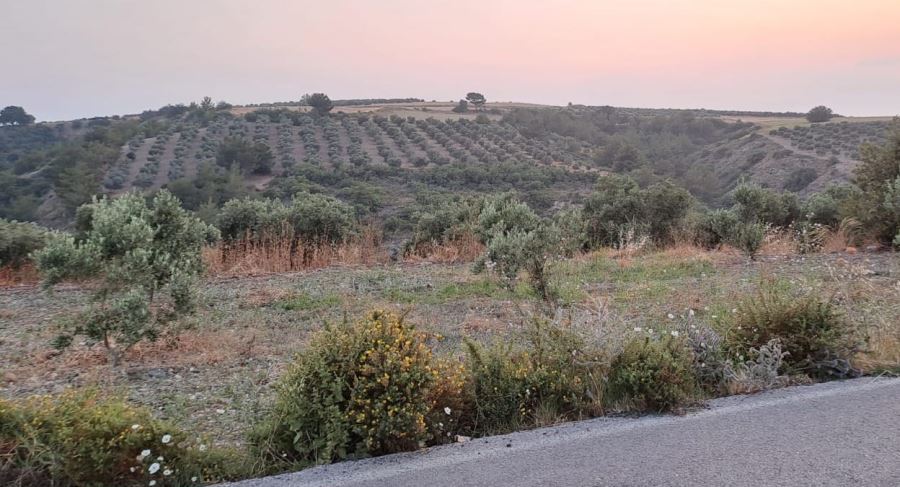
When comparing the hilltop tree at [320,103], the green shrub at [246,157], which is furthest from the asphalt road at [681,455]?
the hilltop tree at [320,103]

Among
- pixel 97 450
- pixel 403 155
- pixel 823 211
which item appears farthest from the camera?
pixel 403 155

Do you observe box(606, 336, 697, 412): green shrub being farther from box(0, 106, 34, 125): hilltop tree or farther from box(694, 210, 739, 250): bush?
box(0, 106, 34, 125): hilltop tree

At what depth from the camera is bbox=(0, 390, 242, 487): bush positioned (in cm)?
299

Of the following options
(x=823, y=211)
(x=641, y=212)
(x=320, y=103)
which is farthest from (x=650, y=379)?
(x=320, y=103)

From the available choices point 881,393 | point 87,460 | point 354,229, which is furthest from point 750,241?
point 87,460

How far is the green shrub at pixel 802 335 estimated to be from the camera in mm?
4518

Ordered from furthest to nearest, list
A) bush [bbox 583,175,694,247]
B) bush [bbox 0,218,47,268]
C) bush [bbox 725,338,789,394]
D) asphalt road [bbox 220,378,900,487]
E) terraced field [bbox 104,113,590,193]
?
1. terraced field [bbox 104,113,590,193]
2. bush [bbox 583,175,694,247]
3. bush [bbox 0,218,47,268]
4. bush [bbox 725,338,789,394]
5. asphalt road [bbox 220,378,900,487]

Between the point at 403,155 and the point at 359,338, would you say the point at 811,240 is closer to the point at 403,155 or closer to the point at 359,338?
the point at 359,338

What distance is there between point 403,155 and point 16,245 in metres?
35.0

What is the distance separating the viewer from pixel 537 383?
4.04 meters

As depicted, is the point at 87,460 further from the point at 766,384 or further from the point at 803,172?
the point at 803,172

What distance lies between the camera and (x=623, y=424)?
3.71m

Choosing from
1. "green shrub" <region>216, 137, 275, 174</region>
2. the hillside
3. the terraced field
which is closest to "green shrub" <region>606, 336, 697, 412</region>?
the hillside

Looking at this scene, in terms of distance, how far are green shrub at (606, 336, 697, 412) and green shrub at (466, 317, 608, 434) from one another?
0.13 m
